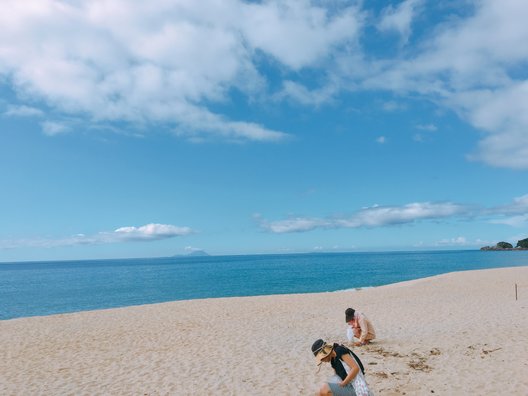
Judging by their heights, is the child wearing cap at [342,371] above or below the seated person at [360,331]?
above

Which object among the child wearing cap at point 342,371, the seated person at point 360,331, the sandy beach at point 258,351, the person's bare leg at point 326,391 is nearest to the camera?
the child wearing cap at point 342,371

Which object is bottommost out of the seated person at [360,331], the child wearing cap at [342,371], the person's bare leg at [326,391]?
the seated person at [360,331]

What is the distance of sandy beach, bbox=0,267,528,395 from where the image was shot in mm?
8305

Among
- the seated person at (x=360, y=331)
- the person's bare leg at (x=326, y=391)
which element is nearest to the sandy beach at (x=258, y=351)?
the seated person at (x=360, y=331)

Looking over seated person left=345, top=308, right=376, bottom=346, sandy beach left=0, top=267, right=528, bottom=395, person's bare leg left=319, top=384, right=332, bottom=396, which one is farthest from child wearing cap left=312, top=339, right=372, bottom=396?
seated person left=345, top=308, right=376, bottom=346

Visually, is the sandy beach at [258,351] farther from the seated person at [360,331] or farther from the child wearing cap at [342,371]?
the child wearing cap at [342,371]

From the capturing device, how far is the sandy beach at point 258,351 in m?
8.30

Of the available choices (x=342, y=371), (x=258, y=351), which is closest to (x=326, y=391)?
(x=342, y=371)

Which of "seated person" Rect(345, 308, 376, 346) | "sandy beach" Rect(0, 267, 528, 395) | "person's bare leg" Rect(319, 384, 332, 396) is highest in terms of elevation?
"person's bare leg" Rect(319, 384, 332, 396)

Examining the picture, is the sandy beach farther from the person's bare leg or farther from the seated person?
the person's bare leg

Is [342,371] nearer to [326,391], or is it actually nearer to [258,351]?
[326,391]

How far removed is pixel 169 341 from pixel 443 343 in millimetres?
8873

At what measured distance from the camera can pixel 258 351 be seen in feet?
37.7

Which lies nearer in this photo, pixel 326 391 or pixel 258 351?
pixel 326 391
